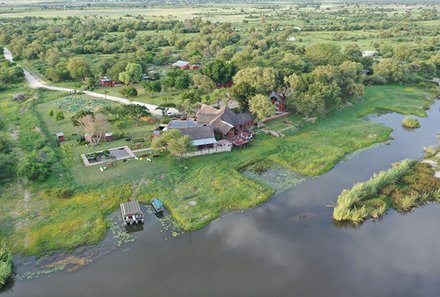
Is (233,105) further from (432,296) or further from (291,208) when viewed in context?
(432,296)

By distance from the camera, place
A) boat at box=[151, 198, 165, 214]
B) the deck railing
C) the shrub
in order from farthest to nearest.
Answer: the deck railing < boat at box=[151, 198, 165, 214] < the shrub

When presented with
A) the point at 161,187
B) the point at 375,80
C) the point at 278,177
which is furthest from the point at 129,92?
the point at 375,80

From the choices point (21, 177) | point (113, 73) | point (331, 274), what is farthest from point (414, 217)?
point (113, 73)

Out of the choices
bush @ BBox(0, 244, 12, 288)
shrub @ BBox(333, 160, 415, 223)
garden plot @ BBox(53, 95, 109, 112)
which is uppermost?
bush @ BBox(0, 244, 12, 288)

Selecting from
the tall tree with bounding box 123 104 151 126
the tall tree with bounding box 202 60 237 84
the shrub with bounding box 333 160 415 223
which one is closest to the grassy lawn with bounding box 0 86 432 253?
the tall tree with bounding box 123 104 151 126

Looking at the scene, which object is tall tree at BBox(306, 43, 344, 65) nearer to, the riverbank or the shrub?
the riverbank

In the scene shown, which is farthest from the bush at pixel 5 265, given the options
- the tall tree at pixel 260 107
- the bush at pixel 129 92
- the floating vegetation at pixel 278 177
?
the bush at pixel 129 92
